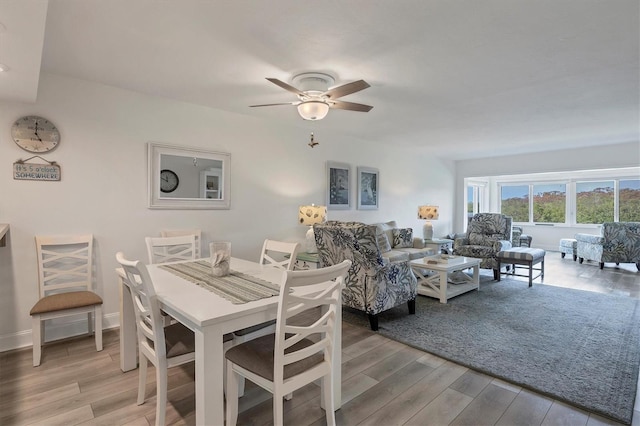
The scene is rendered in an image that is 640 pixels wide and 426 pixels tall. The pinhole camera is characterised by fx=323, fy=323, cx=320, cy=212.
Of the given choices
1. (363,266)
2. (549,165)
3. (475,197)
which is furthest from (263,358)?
(475,197)

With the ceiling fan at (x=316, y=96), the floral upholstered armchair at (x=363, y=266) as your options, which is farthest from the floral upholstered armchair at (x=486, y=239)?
the ceiling fan at (x=316, y=96)

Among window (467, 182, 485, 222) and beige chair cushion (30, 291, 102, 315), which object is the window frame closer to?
window (467, 182, 485, 222)

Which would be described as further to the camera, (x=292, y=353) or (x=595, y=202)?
(x=595, y=202)

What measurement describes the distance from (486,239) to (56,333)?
6.11 metres

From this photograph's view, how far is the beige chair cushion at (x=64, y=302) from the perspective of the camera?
7.93ft

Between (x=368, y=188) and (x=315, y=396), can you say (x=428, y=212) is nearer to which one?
(x=368, y=188)

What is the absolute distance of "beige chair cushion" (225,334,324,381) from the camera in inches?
59.0

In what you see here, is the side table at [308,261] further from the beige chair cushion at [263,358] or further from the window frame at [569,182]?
the window frame at [569,182]

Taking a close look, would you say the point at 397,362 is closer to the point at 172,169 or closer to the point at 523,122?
the point at 172,169

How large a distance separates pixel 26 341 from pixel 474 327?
403cm

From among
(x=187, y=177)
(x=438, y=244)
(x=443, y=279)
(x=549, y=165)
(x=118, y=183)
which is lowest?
(x=443, y=279)

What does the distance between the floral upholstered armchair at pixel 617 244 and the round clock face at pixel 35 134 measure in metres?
8.34

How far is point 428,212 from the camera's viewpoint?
645 cm

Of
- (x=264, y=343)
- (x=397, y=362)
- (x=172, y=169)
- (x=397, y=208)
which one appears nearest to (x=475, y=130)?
(x=397, y=208)
